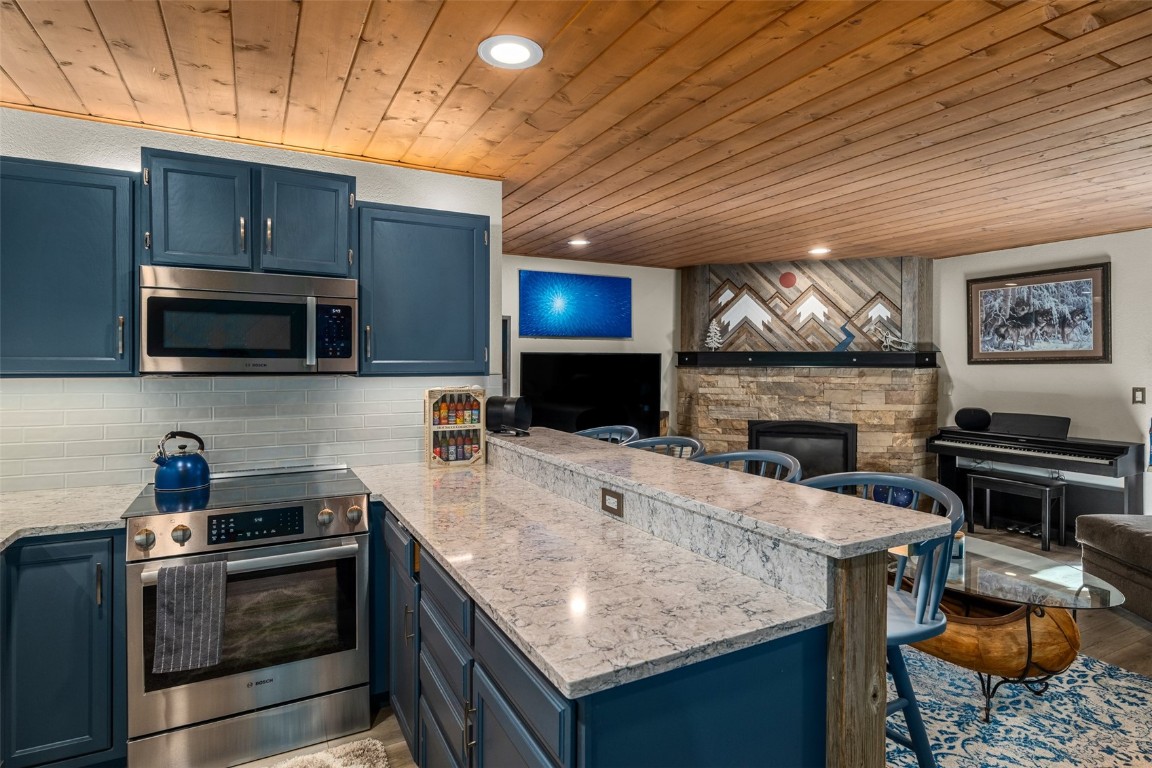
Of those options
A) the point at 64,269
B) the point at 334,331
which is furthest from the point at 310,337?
the point at 64,269

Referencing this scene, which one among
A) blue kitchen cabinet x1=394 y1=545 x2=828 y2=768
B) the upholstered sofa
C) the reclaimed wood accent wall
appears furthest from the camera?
the reclaimed wood accent wall

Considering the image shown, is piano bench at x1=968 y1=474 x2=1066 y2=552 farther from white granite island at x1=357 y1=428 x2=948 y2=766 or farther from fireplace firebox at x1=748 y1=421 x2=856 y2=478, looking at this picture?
white granite island at x1=357 y1=428 x2=948 y2=766

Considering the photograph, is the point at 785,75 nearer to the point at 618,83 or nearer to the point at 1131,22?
the point at 618,83

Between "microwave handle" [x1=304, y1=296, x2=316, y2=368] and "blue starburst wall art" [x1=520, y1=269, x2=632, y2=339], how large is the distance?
3.26 m

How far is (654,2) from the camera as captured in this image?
1706 millimetres

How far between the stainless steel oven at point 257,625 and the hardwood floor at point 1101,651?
68 millimetres

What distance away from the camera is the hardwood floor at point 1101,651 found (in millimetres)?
2365

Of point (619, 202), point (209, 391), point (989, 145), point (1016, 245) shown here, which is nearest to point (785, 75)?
point (989, 145)

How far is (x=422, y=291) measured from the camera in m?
3.09

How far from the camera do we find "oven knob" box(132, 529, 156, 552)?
7.04 ft

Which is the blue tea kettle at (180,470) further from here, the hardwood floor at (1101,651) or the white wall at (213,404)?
the hardwood floor at (1101,651)

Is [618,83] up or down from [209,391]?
up

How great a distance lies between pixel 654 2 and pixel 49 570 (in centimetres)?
260

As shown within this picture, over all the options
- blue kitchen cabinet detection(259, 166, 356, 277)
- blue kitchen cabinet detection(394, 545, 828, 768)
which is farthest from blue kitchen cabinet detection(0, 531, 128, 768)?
blue kitchen cabinet detection(394, 545, 828, 768)
